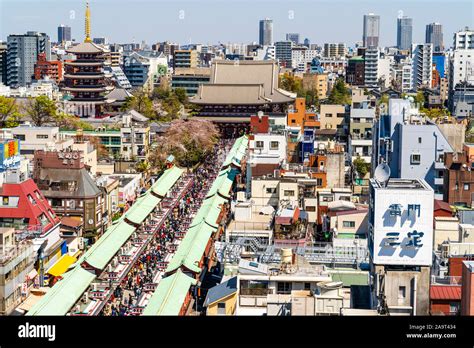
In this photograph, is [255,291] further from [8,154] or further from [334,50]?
[334,50]

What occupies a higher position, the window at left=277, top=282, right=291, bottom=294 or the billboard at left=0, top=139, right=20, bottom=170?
the billboard at left=0, top=139, right=20, bottom=170

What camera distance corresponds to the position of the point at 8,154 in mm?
14516

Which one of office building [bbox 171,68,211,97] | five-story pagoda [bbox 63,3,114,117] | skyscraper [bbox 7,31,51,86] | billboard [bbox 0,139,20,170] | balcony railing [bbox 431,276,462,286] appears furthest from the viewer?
skyscraper [bbox 7,31,51,86]

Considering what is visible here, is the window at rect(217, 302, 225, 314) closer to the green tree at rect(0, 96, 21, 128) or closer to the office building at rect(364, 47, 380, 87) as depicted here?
the green tree at rect(0, 96, 21, 128)

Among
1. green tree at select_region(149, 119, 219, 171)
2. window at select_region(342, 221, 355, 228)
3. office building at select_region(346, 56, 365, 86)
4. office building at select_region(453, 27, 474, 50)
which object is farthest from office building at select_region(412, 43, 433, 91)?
window at select_region(342, 221, 355, 228)

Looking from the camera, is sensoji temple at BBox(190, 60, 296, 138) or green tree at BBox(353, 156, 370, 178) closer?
green tree at BBox(353, 156, 370, 178)

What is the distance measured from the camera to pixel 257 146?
17641 mm

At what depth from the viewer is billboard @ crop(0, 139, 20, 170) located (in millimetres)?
13891

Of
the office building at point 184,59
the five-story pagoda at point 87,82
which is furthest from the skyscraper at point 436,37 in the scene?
the five-story pagoda at point 87,82

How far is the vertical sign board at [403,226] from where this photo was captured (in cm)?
749

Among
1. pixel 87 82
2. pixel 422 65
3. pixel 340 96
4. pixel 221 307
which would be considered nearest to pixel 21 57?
pixel 87 82

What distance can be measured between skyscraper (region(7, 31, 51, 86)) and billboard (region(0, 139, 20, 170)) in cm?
3176

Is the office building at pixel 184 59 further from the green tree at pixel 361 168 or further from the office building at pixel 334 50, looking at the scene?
the green tree at pixel 361 168
